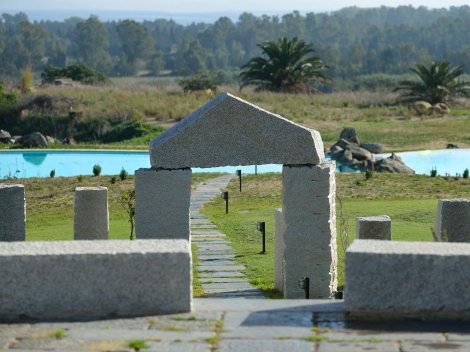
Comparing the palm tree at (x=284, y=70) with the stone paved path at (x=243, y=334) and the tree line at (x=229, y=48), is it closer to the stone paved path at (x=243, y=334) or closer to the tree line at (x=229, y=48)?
the stone paved path at (x=243, y=334)

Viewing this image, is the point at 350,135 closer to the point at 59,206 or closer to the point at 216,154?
the point at 59,206

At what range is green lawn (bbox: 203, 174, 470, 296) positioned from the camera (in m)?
16.3

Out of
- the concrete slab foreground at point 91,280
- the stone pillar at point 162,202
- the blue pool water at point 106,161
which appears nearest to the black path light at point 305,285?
the stone pillar at point 162,202

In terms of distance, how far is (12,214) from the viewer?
14500mm

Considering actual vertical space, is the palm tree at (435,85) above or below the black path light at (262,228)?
above

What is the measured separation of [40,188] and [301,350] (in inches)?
730


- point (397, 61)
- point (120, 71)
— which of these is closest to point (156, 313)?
point (397, 61)

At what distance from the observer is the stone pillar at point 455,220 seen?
557 inches

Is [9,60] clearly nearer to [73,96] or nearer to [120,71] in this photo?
[120,71]

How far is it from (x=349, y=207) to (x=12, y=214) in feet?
29.5

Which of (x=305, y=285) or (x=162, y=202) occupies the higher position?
(x=162, y=202)

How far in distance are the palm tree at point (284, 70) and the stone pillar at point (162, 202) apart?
37.5 metres

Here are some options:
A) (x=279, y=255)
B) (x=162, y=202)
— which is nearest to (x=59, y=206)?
(x=279, y=255)

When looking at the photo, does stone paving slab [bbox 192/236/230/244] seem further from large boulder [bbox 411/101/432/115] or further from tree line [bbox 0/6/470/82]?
tree line [bbox 0/6/470/82]
